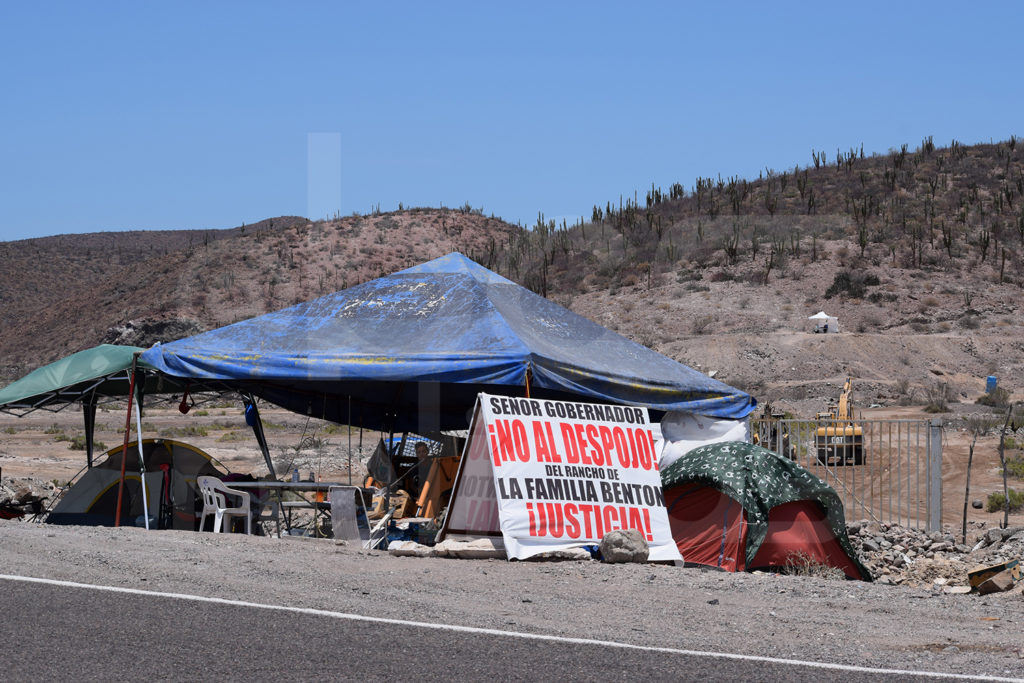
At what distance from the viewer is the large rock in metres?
10.7

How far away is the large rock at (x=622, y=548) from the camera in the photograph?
10742 millimetres

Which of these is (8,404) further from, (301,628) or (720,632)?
(720,632)

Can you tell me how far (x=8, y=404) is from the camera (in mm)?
14000

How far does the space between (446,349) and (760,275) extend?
42662 millimetres

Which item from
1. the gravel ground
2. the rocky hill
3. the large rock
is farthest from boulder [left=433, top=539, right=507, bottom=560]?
Answer: the rocky hill

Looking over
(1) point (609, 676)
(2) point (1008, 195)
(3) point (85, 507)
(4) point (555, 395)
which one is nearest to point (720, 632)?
(1) point (609, 676)

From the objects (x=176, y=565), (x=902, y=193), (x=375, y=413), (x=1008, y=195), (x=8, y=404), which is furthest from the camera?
(x=902, y=193)

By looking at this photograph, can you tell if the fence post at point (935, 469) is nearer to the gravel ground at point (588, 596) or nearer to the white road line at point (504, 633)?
the gravel ground at point (588, 596)

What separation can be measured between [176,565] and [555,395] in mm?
6031

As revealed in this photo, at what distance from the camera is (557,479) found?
1129 cm

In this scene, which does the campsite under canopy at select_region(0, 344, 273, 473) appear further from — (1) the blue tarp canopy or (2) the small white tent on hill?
(2) the small white tent on hill

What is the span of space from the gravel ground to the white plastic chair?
1078 millimetres

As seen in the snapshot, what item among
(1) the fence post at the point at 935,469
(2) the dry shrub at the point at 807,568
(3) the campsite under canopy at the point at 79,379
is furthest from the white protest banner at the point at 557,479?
(3) the campsite under canopy at the point at 79,379

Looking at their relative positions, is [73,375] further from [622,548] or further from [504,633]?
[504,633]
